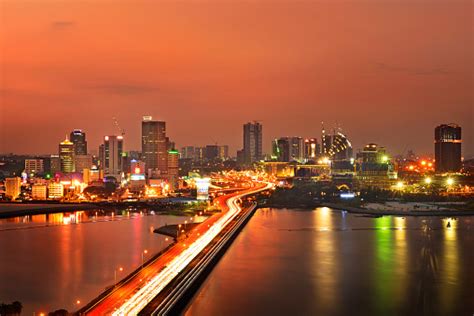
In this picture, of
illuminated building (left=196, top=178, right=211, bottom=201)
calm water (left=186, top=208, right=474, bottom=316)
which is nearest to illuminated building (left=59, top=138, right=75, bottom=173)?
illuminated building (left=196, top=178, right=211, bottom=201)

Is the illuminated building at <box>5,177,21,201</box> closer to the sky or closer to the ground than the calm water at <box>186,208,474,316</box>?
closer to the sky

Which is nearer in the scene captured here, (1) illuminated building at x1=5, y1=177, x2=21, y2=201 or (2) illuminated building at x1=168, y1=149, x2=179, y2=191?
(1) illuminated building at x1=5, y1=177, x2=21, y2=201

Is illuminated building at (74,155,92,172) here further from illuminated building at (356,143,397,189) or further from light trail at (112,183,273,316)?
light trail at (112,183,273,316)

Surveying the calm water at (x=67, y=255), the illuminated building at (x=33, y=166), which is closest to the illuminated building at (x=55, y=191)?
the calm water at (x=67, y=255)

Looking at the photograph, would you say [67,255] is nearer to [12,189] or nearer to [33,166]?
[12,189]

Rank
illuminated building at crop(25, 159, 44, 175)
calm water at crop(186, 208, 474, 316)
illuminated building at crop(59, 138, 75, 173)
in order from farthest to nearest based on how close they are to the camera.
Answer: illuminated building at crop(25, 159, 44, 175)
illuminated building at crop(59, 138, 75, 173)
calm water at crop(186, 208, 474, 316)

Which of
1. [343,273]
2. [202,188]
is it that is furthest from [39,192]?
[343,273]

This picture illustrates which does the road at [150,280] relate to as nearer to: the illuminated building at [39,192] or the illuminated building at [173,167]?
the illuminated building at [39,192]
